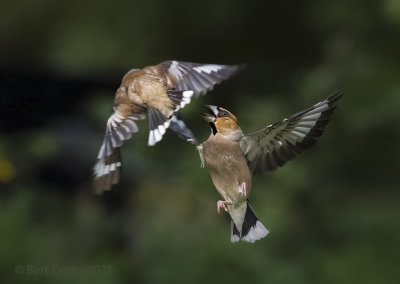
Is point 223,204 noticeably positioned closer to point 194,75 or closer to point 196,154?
point 194,75

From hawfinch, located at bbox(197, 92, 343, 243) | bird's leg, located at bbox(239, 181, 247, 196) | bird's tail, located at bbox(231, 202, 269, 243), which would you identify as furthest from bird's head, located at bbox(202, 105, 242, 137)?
bird's tail, located at bbox(231, 202, 269, 243)

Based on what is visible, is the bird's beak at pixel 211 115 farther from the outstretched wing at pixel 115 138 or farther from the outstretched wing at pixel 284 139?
the outstretched wing at pixel 115 138

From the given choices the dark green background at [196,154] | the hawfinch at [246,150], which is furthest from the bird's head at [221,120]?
the dark green background at [196,154]

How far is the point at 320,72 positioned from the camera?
444 cm

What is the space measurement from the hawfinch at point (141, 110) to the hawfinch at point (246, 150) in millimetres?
167

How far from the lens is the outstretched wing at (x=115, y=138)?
102cm

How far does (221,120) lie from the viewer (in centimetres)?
132

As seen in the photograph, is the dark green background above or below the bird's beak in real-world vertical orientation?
below

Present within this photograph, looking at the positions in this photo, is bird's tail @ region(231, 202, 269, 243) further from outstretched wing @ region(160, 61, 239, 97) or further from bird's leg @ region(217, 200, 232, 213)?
outstretched wing @ region(160, 61, 239, 97)

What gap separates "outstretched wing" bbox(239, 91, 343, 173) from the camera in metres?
1.41

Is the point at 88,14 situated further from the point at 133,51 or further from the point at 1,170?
the point at 1,170

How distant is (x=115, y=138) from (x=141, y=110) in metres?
0.11

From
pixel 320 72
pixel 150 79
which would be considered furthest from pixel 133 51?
pixel 150 79

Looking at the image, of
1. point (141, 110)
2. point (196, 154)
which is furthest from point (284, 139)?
point (196, 154)
